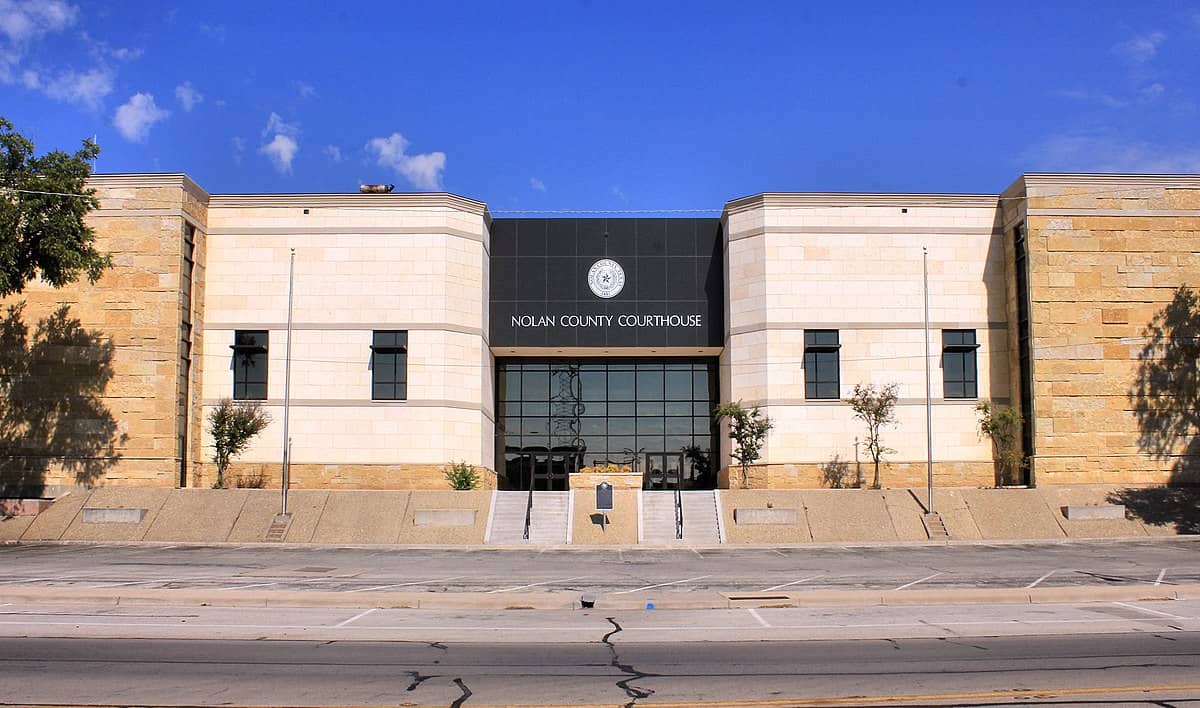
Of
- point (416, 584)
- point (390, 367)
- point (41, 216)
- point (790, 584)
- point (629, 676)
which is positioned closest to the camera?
point (629, 676)

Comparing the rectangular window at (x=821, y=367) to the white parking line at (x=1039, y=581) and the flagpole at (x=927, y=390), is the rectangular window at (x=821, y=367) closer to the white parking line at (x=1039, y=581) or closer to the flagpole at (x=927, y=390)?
the flagpole at (x=927, y=390)

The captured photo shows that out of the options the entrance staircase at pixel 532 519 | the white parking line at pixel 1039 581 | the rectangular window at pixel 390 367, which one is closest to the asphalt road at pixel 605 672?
the white parking line at pixel 1039 581

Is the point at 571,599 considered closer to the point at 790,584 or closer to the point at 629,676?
the point at 790,584

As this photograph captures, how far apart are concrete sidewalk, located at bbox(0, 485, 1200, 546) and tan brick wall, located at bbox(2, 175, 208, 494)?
2.07 m

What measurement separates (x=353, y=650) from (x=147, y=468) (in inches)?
1143

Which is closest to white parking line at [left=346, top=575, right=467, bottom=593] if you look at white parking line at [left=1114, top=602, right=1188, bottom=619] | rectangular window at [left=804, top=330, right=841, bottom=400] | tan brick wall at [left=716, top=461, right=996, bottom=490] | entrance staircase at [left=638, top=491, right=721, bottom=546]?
entrance staircase at [left=638, top=491, right=721, bottom=546]

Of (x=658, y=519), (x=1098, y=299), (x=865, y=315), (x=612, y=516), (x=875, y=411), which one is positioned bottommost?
(x=658, y=519)

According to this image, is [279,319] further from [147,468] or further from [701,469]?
[701,469]

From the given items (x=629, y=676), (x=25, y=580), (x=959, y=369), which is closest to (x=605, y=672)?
(x=629, y=676)

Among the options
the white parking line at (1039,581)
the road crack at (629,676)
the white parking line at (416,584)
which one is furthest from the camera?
the white parking line at (1039,581)

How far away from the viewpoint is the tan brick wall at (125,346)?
38.3 metres

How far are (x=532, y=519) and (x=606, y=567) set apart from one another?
33.7ft

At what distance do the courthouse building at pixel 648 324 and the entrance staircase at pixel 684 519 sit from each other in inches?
53.2

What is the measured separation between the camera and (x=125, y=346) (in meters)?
38.8
